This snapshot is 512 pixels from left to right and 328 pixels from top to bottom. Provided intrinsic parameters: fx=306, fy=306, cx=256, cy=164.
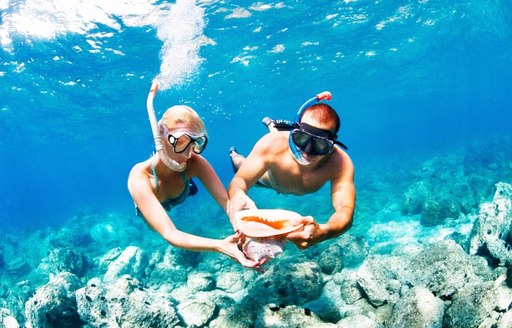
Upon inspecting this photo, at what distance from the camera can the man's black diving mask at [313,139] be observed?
4.08 metres

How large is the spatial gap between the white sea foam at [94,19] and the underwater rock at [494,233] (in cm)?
1362

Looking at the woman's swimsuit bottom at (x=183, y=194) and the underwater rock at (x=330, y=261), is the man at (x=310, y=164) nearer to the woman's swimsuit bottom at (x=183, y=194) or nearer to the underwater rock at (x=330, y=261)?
the woman's swimsuit bottom at (x=183, y=194)

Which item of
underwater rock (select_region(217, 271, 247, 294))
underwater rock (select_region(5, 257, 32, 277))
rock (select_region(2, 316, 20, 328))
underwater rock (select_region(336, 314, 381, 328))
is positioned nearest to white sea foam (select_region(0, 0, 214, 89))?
underwater rock (select_region(5, 257, 32, 277))

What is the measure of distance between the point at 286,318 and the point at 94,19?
1545cm

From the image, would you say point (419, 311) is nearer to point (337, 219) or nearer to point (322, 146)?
point (337, 219)

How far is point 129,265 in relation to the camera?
9.94 m

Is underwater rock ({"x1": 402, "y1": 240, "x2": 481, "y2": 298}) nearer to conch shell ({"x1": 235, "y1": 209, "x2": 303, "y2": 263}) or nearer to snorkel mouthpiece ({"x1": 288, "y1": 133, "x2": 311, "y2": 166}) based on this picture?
snorkel mouthpiece ({"x1": 288, "y1": 133, "x2": 311, "y2": 166})

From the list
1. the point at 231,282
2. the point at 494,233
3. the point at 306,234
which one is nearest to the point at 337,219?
the point at 306,234

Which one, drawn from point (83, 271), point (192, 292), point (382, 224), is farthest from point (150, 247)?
point (382, 224)

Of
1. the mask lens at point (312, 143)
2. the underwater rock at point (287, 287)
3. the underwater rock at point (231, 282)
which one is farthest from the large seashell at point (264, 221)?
the underwater rock at point (231, 282)

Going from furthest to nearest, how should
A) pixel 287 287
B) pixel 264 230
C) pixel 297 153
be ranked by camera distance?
pixel 287 287 → pixel 297 153 → pixel 264 230

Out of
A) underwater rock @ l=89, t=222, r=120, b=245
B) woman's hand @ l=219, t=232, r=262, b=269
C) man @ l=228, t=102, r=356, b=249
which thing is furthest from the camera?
underwater rock @ l=89, t=222, r=120, b=245

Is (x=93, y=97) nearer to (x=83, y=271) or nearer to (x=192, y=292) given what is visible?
(x=83, y=271)

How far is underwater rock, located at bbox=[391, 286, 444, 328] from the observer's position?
12.0 ft
